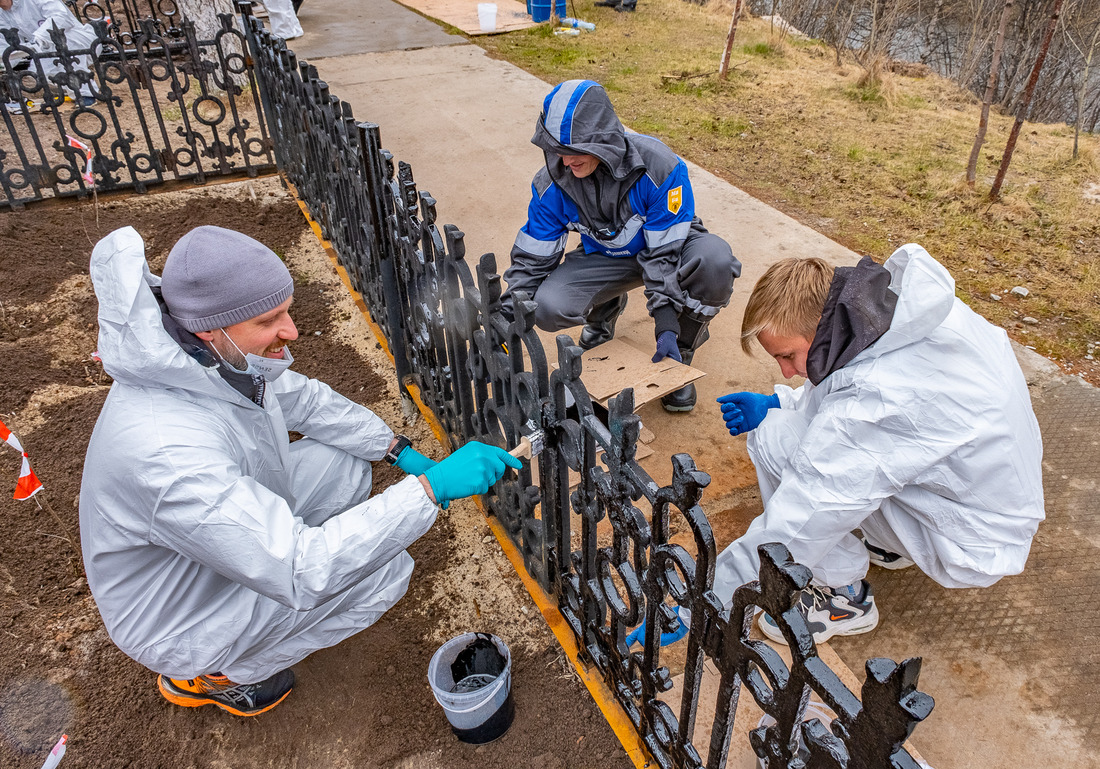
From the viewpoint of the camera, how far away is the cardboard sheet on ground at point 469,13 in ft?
37.1

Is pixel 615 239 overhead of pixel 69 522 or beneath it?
overhead

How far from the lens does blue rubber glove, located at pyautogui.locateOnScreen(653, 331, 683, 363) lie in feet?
11.0

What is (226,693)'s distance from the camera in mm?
2189

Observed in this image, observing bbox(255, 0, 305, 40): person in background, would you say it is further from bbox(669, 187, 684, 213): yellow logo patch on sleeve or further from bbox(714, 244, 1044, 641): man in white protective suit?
bbox(714, 244, 1044, 641): man in white protective suit

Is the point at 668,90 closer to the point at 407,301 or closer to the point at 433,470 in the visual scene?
the point at 407,301

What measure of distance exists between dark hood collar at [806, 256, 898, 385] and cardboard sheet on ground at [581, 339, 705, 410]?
1.11 metres

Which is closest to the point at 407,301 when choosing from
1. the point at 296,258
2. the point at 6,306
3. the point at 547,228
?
the point at 547,228

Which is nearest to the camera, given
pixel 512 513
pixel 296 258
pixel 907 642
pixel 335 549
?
pixel 335 549

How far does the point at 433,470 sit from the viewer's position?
204cm

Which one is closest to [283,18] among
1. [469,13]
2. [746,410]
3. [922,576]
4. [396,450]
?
[469,13]

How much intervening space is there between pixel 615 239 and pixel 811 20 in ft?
46.1

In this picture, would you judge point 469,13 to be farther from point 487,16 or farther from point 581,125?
point 581,125

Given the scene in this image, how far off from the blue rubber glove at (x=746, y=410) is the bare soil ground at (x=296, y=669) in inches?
42.8

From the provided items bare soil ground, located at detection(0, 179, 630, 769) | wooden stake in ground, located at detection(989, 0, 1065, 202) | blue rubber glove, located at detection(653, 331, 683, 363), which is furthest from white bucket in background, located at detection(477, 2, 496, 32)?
blue rubber glove, located at detection(653, 331, 683, 363)
